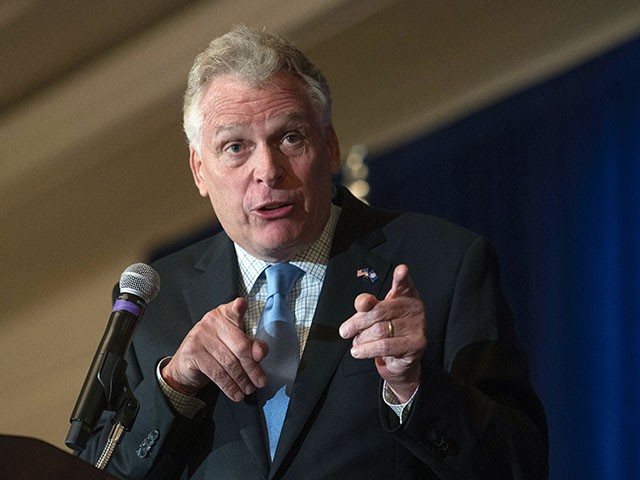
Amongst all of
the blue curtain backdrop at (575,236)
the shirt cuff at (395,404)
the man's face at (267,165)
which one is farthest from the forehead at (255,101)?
the blue curtain backdrop at (575,236)

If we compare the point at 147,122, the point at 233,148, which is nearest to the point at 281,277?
the point at 233,148

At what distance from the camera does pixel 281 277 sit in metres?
2.43

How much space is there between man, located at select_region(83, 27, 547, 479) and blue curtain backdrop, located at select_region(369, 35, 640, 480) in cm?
240

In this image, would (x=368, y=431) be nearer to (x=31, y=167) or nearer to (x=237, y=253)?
(x=237, y=253)

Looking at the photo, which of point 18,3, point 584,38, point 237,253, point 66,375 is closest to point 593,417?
point 584,38

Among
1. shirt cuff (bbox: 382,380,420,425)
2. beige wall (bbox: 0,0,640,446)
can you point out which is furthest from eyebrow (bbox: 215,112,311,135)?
beige wall (bbox: 0,0,640,446)

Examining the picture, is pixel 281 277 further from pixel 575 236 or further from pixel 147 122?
pixel 147 122

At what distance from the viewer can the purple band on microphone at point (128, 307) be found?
2.07m

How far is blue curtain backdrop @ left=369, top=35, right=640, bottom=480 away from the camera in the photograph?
473 centimetres

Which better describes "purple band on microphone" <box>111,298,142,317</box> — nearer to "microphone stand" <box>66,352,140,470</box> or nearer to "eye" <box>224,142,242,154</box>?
"microphone stand" <box>66,352,140,470</box>

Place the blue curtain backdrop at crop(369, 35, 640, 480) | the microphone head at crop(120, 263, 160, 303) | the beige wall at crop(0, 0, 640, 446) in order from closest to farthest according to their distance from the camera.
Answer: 1. the microphone head at crop(120, 263, 160, 303)
2. the blue curtain backdrop at crop(369, 35, 640, 480)
3. the beige wall at crop(0, 0, 640, 446)

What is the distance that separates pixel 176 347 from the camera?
8.02 ft

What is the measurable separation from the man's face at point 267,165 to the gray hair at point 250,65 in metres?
0.02

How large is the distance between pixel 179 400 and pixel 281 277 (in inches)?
12.8
